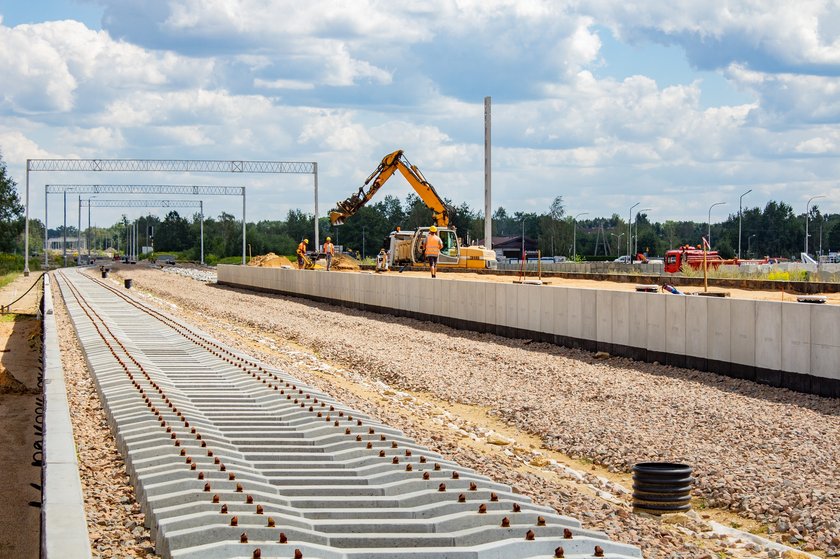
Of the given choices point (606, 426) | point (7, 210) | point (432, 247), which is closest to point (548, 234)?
point (7, 210)

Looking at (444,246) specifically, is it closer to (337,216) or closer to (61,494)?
(337,216)

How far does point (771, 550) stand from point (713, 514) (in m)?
1.44

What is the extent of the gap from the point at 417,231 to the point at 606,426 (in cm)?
3911

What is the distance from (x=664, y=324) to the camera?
68.3ft

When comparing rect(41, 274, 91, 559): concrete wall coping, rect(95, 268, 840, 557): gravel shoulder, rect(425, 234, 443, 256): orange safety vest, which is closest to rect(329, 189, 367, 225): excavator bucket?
rect(425, 234, 443, 256): orange safety vest

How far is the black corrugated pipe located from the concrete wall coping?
4995 millimetres

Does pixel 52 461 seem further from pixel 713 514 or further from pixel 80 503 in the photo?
pixel 713 514

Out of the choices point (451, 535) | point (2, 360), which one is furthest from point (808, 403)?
point (2, 360)

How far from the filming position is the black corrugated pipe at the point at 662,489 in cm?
1011

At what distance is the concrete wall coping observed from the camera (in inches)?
264

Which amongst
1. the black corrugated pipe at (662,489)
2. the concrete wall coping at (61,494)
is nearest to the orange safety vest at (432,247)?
the concrete wall coping at (61,494)

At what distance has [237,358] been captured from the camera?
1994cm

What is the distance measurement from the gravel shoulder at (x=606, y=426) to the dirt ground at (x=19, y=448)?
14.3 feet

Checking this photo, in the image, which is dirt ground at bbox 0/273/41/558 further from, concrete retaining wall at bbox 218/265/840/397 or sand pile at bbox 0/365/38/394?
concrete retaining wall at bbox 218/265/840/397
